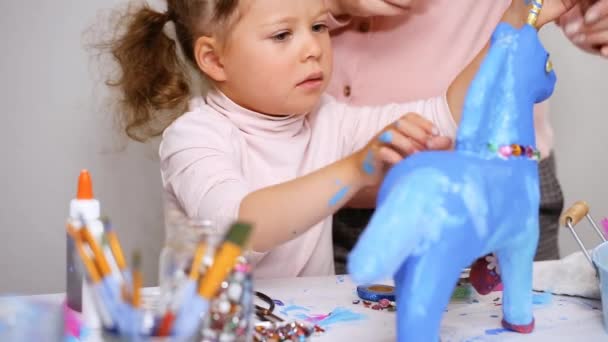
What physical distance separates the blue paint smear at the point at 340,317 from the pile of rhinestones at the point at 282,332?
3.0 inches

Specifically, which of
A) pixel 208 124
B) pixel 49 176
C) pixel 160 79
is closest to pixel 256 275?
pixel 208 124

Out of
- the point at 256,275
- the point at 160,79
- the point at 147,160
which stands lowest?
the point at 256,275

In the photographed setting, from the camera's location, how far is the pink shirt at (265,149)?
2.95ft

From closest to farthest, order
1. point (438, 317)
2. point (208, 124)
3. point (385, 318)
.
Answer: point (438, 317) → point (385, 318) → point (208, 124)

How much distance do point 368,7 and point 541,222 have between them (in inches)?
16.9

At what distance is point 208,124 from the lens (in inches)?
38.4

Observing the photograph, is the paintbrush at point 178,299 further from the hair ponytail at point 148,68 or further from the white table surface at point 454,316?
the hair ponytail at point 148,68

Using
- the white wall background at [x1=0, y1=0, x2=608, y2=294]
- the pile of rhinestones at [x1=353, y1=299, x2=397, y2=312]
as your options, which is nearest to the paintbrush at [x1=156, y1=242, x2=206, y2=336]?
the pile of rhinestones at [x1=353, y1=299, x2=397, y2=312]

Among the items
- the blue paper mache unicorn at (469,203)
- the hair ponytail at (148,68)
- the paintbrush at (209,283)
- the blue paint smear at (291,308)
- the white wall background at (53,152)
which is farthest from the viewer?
the white wall background at (53,152)

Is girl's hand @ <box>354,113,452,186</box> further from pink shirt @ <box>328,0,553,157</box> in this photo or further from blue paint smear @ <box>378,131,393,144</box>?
pink shirt @ <box>328,0,553,157</box>

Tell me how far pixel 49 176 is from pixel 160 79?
280 millimetres

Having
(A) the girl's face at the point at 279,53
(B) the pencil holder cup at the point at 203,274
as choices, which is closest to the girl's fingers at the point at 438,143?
(B) the pencil holder cup at the point at 203,274

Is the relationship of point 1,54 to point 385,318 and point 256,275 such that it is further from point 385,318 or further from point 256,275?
point 385,318

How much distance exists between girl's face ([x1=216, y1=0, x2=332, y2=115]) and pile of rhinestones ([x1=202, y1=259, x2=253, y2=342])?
1.39 ft
